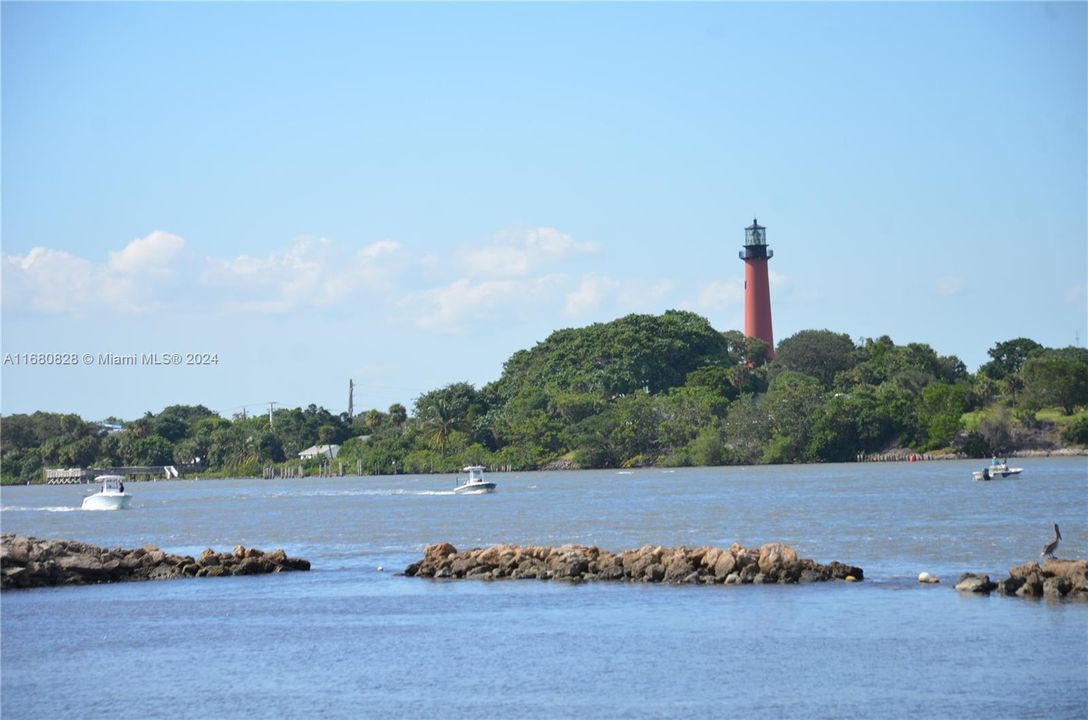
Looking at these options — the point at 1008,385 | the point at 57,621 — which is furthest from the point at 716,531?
the point at 1008,385

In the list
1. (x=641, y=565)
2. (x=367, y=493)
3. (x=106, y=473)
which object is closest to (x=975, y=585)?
(x=641, y=565)

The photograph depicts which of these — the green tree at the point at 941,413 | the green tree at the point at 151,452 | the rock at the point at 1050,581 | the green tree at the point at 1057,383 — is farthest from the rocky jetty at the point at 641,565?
the green tree at the point at 151,452

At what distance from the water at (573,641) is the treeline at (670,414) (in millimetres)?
56512

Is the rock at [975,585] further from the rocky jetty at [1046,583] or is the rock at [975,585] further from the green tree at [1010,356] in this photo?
the green tree at [1010,356]

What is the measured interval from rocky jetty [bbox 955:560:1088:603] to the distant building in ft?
364

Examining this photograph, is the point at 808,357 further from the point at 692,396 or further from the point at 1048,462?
the point at 1048,462

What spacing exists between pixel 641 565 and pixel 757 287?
9566cm

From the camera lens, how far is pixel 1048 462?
88.5 metres

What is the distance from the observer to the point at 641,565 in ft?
97.9

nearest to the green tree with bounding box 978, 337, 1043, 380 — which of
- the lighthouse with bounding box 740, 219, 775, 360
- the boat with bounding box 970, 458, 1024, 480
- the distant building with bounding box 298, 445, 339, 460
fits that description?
the lighthouse with bounding box 740, 219, 775, 360

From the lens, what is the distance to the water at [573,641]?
18.8 meters

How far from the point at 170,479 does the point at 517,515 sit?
9071 centimetres

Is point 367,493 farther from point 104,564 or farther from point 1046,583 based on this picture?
point 1046,583

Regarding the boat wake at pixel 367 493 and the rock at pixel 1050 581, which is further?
the boat wake at pixel 367 493
